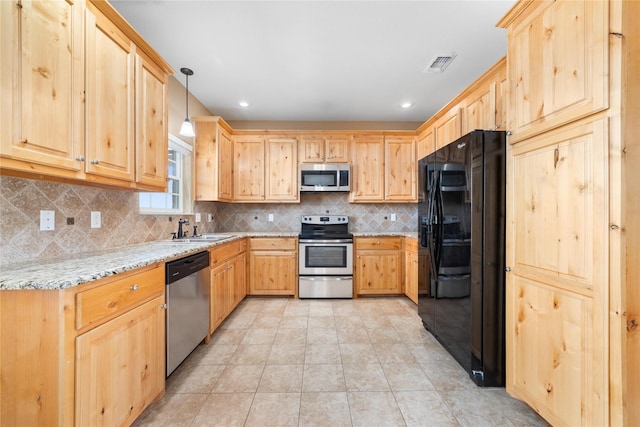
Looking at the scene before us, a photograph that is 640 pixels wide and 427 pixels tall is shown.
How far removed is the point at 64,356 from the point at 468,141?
2.47m

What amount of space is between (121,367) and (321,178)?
308cm

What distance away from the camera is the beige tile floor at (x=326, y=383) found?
1533 millimetres

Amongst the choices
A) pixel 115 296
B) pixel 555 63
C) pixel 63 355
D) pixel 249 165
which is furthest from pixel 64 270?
pixel 249 165

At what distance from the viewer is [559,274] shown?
1.31 metres

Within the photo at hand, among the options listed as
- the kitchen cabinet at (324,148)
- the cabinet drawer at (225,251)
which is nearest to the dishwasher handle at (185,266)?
the cabinet drawer at (225,251)

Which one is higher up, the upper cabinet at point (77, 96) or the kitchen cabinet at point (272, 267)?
the upper cabinet at point (77, 96)

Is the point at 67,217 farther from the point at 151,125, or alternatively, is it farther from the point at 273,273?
the point at 273,273

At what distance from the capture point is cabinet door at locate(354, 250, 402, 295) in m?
3.69

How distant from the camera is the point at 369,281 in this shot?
370 centimetres

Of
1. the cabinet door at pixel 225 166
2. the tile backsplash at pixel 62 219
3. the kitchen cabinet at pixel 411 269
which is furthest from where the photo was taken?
the cabinet door at pixel 225 166

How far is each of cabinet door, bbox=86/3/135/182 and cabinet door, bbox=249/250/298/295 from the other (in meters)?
2.18

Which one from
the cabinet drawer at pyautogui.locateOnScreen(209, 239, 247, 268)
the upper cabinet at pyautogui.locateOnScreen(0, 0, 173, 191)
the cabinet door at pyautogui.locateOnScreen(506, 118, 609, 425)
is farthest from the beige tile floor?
the upper cabinet at pyautogui.locateOnScreen(0, 0, 173, 191)

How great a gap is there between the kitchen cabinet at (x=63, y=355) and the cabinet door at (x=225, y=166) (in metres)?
2.38

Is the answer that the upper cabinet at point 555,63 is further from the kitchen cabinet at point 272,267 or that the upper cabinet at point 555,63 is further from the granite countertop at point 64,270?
the kitchen cabinet at point 272,267
